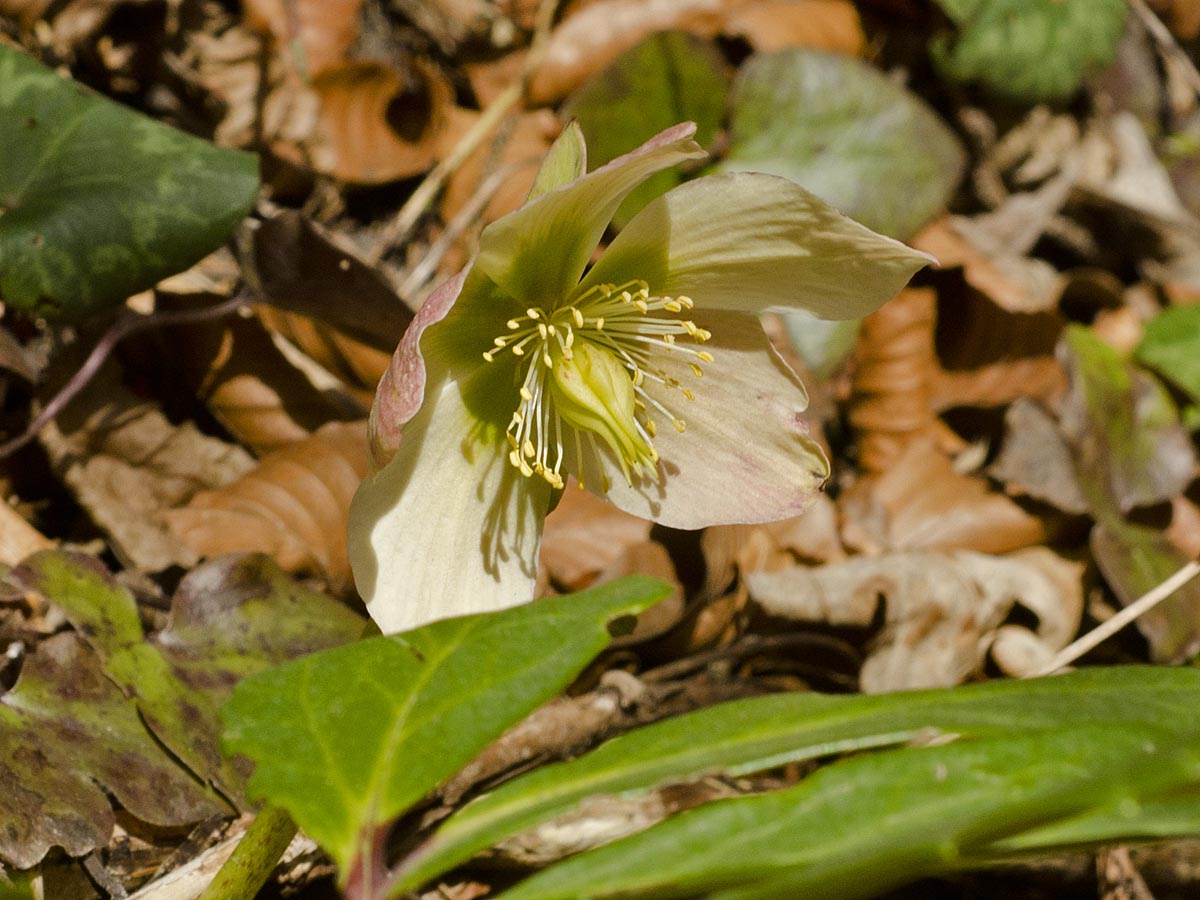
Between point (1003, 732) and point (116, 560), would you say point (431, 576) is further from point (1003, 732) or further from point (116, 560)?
point (116, 560)

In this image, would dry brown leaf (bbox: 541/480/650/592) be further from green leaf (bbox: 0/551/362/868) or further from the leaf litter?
green leaf (bbox: 0/551/362/868)

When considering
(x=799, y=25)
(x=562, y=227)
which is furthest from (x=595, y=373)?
(x=799, y=25)

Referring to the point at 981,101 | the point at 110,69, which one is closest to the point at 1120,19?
the point at 981,101

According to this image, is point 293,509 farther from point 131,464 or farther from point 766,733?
point 766,733

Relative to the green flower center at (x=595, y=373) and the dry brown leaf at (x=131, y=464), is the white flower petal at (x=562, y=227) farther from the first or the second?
the dry brown leaf at (x=131, y=464)

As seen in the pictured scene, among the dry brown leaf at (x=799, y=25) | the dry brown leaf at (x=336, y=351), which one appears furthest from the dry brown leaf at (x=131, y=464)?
the dry brown leaf at (x=799, y=25)

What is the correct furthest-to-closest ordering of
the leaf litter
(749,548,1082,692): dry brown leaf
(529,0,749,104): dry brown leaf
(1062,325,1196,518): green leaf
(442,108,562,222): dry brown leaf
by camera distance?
(529,0,749,104): dry brown leaf
(442,108,562,222): dry brown leaf
(1062,325,1196,518): green leaf
(749,548,1082,692): dry brown leaf
the leaf litter

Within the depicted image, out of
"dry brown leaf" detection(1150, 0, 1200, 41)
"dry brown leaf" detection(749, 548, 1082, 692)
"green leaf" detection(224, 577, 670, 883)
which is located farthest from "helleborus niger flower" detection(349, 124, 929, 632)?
"dry brown leaf" detection(1150, 0, 1200, 41)
